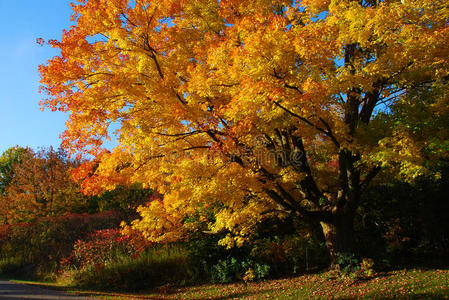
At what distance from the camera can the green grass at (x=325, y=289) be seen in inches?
268

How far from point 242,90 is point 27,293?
9.42 m

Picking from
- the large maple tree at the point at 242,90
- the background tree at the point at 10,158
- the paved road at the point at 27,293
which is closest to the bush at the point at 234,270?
the large maple tree at the point at 242,90

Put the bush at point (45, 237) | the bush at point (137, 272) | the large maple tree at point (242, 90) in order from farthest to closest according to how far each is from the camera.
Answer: the bush at point (45, 237) → the bush at point (137, 272) → the large maple tree at point (242, 90)

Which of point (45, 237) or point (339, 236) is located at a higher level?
point (45, 237)

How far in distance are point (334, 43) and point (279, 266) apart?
7572 millimetres

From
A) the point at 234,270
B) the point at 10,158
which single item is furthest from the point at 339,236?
the point at 10,158

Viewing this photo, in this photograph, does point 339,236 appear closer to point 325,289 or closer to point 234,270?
point 325,289

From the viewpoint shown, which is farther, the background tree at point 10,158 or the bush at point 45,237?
the background tree at point 10,158

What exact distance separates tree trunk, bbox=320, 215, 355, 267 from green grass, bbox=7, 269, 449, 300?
0.79 meters

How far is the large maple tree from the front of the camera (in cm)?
605

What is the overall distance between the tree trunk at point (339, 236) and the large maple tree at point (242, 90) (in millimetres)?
34

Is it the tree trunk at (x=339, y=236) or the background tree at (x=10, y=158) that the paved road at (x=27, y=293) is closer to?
the tree trunk at (x=339, y=236)

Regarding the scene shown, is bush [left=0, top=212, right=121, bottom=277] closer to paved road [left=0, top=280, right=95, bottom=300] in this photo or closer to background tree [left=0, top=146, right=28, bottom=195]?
paved road [left=0, top=280, right=95, bottom=300]

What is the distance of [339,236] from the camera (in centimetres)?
888
